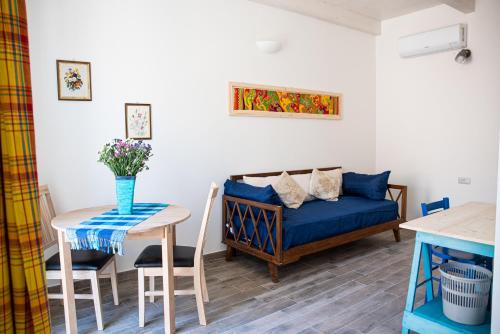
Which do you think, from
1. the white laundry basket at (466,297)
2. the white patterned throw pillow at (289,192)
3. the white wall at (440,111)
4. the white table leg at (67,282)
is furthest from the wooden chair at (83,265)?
the white wall at (440,111)

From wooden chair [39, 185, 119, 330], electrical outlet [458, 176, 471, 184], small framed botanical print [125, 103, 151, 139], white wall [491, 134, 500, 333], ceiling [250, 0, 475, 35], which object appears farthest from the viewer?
electrical outlet [458, 176, 471, 184]

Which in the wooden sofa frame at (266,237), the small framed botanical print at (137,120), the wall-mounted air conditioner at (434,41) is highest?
the wall-mounted air conditioner at (434,41)

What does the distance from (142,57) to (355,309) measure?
2.72 meters

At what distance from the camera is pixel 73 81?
9.65 ft

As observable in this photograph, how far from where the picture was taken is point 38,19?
2.79 metres

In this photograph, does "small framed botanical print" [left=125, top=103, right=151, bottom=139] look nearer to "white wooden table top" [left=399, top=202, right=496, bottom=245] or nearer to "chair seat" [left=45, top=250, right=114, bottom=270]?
"chair seat" [left=45, top=250, right=114, bottom=270]

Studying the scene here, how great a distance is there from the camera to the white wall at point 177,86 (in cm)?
291

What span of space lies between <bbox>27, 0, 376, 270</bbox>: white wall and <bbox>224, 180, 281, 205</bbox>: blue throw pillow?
7.7 inches

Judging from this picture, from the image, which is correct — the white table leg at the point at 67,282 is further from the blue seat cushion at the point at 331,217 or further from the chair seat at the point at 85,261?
the blue seat cushion at the point at 331,217

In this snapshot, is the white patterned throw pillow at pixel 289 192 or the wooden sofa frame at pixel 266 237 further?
the white patterned throw pillow at pixel 289 192

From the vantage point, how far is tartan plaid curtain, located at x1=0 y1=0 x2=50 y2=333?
1.46 metres

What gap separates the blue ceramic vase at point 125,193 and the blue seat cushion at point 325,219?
1232 mm

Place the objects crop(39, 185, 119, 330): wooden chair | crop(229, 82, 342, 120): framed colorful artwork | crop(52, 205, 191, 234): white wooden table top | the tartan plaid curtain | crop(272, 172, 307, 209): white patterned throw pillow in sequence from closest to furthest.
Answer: the tartan plaid curtain, crop(52, 205, 191, 234): white wooden table top, crop(39, 185, 119, 330): wooden chair, crop(272, 172, 307, 209): white patterned throw pillow, crop(229, 82, 342, 120): framed colorful artwork

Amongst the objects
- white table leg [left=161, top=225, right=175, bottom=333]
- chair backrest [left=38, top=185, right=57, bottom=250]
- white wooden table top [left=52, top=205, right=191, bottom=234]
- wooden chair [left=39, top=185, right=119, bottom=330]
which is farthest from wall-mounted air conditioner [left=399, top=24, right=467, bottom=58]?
chair backrest [left=38, top=185, right=57, bottom=250]
